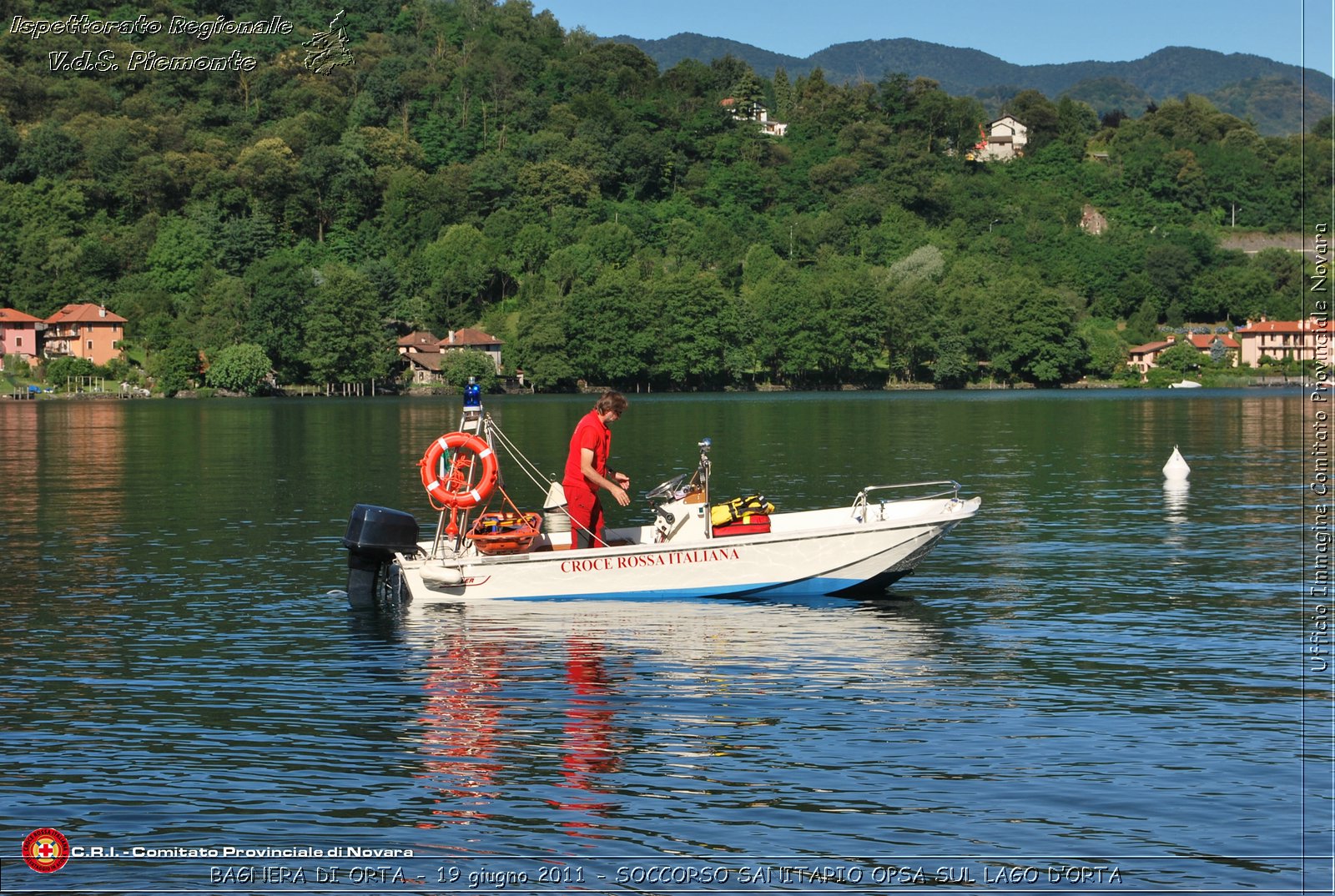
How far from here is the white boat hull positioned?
74.1 ft

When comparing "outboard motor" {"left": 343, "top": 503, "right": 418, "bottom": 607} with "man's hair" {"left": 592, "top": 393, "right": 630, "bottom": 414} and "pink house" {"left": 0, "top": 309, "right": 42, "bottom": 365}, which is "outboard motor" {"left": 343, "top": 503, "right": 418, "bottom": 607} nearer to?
"man's hair" {"left": 592, "top": 393, "right": 630, "bottom": 414}

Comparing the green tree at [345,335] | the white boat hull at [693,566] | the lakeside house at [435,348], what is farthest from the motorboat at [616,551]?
the lakeside house at [435,348]

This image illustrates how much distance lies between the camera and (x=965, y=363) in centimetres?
16112

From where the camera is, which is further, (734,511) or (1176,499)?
(1176,499)

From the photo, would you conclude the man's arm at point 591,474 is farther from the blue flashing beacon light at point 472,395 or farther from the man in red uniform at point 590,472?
the blue flashing beacon light at point 472,395

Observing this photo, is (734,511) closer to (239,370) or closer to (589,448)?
(589,448)

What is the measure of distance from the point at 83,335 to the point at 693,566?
149773mm

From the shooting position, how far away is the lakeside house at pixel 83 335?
158 meters

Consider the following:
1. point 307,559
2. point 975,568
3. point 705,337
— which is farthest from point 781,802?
point 705,337

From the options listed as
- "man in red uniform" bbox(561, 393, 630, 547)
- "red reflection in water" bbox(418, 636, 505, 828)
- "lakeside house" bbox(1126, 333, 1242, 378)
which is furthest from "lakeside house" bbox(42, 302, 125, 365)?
"red reflection in water" bbox(418, 636, 505, 828)

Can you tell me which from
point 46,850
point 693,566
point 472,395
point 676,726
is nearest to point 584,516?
point 693,566

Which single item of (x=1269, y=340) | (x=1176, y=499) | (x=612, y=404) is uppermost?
(x=1269, y=340)

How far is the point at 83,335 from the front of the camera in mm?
158500

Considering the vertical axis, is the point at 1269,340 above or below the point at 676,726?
above
